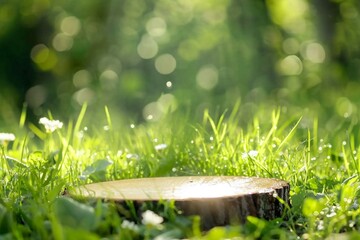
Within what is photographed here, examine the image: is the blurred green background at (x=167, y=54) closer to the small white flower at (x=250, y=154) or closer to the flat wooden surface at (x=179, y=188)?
the small white flower at (x=250, y=154)

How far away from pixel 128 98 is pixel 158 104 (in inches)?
40.2

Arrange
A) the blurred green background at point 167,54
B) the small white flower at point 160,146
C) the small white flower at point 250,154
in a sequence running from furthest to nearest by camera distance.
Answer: the blurred green background at point 167,54 → the small white flower at point 160,146 → the small white flower at point 250,154

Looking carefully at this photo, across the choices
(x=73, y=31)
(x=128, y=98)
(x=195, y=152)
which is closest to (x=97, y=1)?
(x=73, y=31)

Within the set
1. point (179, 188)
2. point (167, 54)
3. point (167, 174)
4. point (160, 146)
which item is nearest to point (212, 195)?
point (179, 188)

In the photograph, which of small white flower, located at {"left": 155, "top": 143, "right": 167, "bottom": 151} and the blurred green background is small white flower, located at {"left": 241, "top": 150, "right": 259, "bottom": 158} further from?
the blurred green background

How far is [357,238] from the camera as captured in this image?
81.5 inches

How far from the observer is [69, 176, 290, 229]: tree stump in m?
2.55

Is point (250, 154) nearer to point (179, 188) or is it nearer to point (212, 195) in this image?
point (179, 188)

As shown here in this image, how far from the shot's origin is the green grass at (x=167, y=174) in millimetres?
2299

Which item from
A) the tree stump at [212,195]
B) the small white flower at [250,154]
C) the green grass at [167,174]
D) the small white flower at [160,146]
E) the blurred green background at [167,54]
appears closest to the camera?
the green grass at [167,174]

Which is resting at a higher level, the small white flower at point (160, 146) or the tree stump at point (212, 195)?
the small white flower at point (160, 146)

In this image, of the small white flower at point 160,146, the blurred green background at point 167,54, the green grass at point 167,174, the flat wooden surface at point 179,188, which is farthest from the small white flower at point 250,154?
the blurred green background at point 167,54

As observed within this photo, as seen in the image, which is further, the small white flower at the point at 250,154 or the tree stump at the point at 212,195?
the small white flower at the point at 250,154

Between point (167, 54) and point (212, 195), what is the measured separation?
29.9 feet
